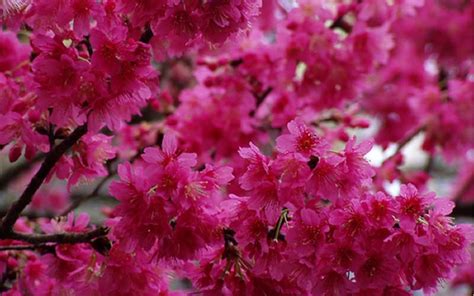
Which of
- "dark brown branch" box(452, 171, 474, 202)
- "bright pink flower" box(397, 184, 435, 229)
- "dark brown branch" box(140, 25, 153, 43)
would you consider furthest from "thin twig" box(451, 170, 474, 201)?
"dark brown branch" box(140, 25, 153, 43)

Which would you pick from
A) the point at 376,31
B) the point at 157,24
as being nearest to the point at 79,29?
the point at 157,24

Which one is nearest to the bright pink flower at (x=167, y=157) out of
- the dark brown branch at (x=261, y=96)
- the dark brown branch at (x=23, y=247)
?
the dark brown branch at (x=23, y=247)

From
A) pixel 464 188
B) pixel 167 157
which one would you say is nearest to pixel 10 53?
pixel 167 157

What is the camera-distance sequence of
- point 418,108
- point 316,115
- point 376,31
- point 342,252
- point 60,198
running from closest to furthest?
point 342,252 < point 376,31 < point 316,115 < point 418,108 < point 60,198

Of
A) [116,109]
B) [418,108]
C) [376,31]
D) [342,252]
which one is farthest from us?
[418,108]

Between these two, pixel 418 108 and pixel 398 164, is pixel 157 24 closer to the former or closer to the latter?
pixel 398 164

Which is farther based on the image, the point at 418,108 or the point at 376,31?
the point at 418,108
